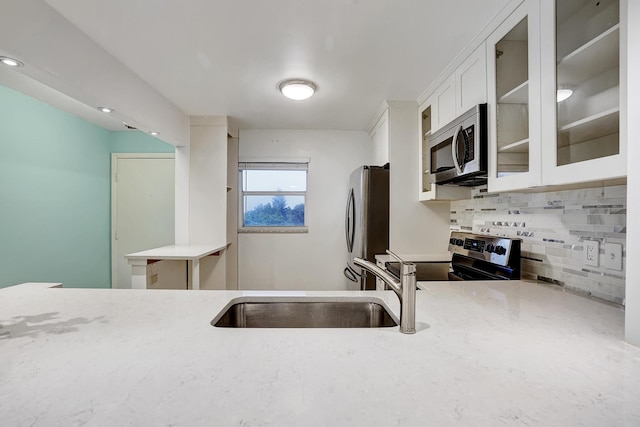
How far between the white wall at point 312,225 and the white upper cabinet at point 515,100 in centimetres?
213

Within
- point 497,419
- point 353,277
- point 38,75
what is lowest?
point 353,277

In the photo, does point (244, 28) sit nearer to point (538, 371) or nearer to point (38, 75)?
point (38, 75)

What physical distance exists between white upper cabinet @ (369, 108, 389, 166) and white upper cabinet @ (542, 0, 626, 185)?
5.21 feet

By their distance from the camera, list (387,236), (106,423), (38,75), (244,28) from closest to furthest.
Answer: (106,423)
(38,75)
(244,28)
(387,236)

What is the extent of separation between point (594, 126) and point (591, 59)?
9.1 inches

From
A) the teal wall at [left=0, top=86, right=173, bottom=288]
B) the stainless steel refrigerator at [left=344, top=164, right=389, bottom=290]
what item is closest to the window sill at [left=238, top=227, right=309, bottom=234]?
the stainless steel refrigerator at [left=344, top=164, right=389, bottom=290]

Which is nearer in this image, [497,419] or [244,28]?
[497,419]

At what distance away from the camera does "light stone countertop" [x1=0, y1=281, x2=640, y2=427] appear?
494mm

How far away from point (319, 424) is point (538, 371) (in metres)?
0.51

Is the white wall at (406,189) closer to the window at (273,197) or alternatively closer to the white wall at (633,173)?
the window at (273,197)

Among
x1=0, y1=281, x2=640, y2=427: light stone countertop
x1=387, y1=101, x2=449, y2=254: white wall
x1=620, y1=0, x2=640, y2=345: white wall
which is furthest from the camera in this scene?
x1=387, y1=101, x2=449, y2=254: white wall

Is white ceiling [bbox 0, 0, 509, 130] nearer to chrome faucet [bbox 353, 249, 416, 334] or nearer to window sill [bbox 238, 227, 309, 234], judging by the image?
chrome faucet [bbox 353, 249, 416, 334]

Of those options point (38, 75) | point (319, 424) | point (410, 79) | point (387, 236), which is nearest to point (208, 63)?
point (38, 75)

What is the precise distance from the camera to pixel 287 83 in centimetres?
224
